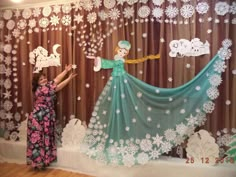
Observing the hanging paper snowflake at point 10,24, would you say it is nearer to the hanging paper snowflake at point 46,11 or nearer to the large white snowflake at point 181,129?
the hanging paper snowflake at point 46,11

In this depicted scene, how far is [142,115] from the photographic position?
275 cm

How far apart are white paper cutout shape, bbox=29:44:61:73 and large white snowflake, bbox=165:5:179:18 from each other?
140 centimetres

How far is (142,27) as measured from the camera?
2.78 meters

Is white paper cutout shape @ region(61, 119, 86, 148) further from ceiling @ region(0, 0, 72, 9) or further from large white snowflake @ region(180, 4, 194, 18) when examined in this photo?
large white snowflake @ region(180, 4, 194, 18)

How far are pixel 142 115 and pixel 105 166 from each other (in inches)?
29.2

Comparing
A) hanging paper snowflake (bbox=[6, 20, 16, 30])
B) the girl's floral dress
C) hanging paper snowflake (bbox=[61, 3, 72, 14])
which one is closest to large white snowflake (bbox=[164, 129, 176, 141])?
the girl's floral dress

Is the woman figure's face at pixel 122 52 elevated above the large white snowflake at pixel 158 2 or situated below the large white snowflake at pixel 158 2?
below

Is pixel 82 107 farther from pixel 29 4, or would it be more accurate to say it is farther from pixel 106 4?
pixel 29 4

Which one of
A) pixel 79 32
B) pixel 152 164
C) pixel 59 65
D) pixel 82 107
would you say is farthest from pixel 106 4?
pixel 152 164

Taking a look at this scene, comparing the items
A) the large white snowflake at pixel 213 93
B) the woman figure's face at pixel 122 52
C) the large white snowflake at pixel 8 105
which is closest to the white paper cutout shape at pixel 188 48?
the large white snowflake at pixel 213 93

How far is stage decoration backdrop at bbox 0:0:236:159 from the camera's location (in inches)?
99.9

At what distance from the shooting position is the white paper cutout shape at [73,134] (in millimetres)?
3098

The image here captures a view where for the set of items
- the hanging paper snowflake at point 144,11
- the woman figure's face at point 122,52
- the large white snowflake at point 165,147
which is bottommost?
the large white snowflake at point 165,147

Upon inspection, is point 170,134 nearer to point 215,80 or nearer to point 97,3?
point 215,80
